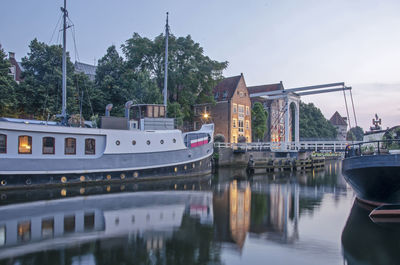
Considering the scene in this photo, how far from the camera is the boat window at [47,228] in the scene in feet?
33.8

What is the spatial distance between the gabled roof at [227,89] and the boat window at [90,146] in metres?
34.7

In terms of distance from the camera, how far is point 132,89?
38.9 metres

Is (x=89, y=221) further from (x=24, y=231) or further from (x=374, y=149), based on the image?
(x=374, y=149)

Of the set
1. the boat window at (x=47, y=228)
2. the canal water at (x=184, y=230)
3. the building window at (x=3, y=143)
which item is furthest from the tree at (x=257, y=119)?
the boat window at (x=47, y=228)

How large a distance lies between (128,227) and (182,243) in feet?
Result: 8.47

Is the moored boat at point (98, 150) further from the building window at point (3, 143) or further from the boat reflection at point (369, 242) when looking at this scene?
the boat reflection at point (369, 242)

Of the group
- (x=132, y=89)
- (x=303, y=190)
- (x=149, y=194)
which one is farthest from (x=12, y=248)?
(x=132, y=89)

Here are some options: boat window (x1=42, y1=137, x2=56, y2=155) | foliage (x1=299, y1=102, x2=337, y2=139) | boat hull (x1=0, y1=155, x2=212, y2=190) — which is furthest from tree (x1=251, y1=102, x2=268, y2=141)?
boat window (x1=42, y1=137, x2=56, y2=155)

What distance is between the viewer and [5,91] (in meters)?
29.9

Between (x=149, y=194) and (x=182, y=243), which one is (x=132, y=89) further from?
(x=182, y=243)

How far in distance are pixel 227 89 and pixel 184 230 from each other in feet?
151

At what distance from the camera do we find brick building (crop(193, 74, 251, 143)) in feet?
175

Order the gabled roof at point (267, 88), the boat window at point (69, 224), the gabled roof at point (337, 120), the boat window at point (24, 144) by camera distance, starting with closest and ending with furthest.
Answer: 1. the boat window at point (69, 224)
2. the boat window at point (24, 144)
3. the gabled roof at point (267, 88)
4. the gabled roof at point (337, 120)

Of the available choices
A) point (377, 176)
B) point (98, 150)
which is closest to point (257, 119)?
point (98, 150)
